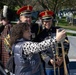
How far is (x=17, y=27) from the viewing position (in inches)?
149

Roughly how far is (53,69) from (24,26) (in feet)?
4.00

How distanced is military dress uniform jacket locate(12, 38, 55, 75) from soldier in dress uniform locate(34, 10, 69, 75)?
0.66m

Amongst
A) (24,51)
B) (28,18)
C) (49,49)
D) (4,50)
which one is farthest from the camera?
(4,50)

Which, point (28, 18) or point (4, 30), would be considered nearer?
point (28, 18)

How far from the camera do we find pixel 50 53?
15.3ft

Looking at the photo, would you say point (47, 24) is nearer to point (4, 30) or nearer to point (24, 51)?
point (4, 30)

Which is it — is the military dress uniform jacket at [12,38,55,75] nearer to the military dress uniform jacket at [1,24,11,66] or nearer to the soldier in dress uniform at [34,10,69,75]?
the soldier in dress uniform at [34,10,69,75]

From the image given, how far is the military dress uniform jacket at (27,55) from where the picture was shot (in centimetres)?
363

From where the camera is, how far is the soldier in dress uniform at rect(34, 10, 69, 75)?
4530mm

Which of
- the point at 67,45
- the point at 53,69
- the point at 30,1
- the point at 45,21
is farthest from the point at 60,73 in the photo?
the point at 30,1

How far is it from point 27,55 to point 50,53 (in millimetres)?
985

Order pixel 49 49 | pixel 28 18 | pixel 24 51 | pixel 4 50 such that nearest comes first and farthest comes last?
pixel 24 51 → pixel 49 49 → pixel 28 18 → pixel 4 50

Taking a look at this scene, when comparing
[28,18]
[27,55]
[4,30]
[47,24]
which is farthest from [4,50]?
[27,55]

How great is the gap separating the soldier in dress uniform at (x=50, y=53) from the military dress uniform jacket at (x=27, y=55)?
2.15ft
